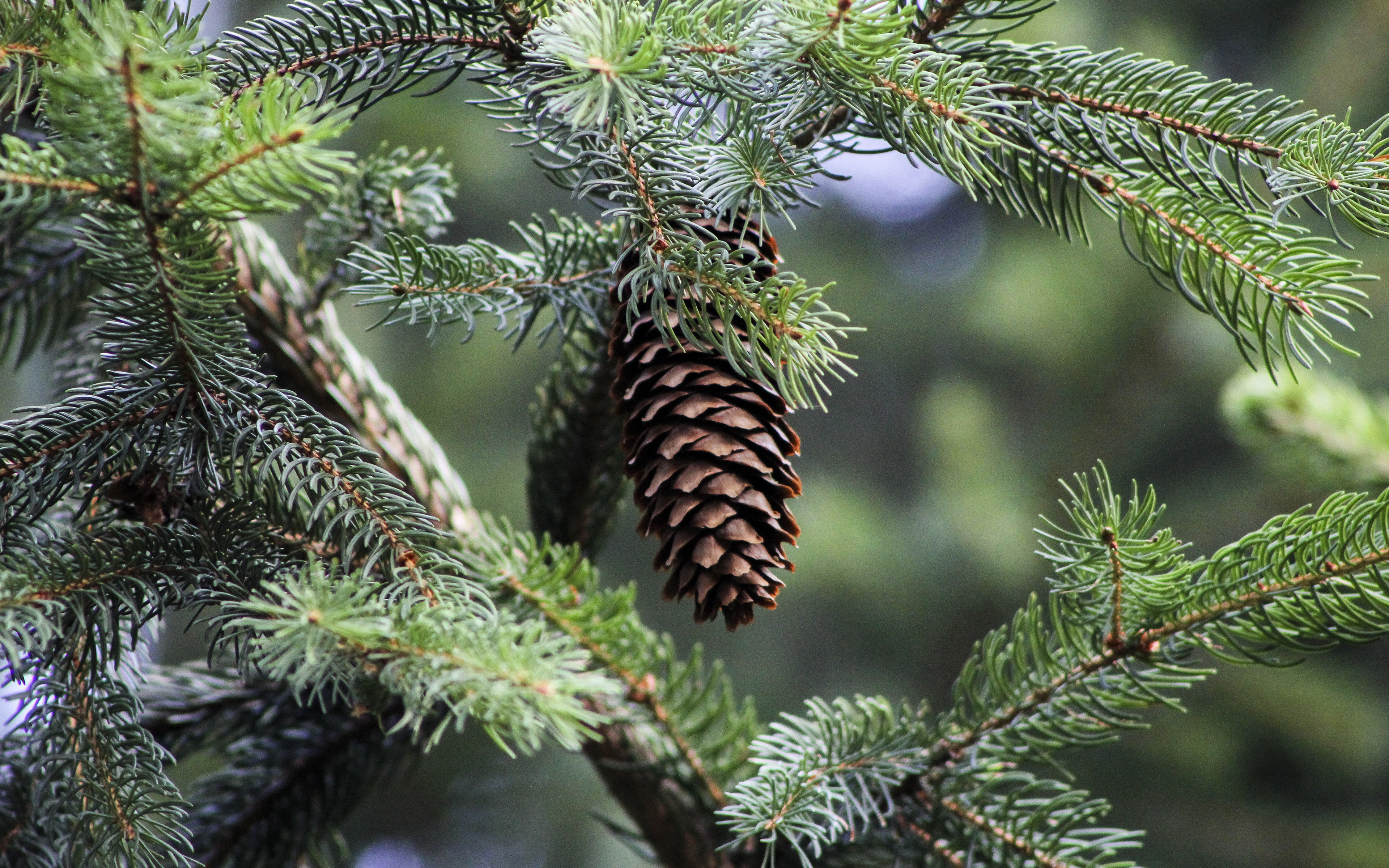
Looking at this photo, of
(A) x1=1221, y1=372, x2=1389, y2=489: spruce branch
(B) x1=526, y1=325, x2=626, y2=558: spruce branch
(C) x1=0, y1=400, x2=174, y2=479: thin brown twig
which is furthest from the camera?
(A) x1=1221, y1=372, x2=1389, y2=489: spruce branch

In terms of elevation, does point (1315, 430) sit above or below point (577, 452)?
above

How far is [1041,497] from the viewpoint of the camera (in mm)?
1924

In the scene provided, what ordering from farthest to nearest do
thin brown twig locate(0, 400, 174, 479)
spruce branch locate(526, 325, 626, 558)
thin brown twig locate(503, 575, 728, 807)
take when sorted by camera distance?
spruce branch locate(526, 325, 626, 558)
thin brown twig locate(503, 575, 728, 807)
thin brown twig locate(0, 400, 174, 479)

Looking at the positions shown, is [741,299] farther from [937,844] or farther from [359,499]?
[937,844]

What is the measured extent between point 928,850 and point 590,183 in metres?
0.36

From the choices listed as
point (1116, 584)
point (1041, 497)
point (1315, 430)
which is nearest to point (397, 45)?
point (1116, 584)

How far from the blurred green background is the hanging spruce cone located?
135 cm

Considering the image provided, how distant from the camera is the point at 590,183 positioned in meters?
0.36

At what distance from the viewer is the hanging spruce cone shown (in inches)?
14.7

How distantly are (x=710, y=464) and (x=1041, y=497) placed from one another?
5.61 feet

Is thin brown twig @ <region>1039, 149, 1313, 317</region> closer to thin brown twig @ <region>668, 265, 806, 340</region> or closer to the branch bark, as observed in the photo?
thin brown twig @ <region>668, 265, 806, 340</region>

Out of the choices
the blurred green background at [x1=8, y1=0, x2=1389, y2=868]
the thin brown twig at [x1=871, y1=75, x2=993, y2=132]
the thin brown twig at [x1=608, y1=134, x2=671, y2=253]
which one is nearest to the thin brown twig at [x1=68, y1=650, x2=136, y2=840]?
the thin brown twig at [x1=608, y1=134, x2=671, y2=253]

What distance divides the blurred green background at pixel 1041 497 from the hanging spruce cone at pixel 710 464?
1349 mm

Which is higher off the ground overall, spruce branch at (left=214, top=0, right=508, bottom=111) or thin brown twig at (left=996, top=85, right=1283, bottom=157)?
thin brown twig at (left=996, top=85, right=1283, bottom=157)
